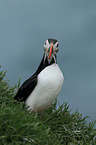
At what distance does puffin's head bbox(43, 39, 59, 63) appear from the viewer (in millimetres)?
6478

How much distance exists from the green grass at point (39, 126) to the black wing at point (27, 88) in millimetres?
188

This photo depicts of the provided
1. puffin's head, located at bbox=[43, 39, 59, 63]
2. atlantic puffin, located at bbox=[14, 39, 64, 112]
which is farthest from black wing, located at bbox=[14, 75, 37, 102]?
puffin's head, located at bbox=[43, 39, 59, 63]

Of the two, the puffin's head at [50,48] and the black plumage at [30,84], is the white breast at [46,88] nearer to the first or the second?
the black plumage at [30,84]

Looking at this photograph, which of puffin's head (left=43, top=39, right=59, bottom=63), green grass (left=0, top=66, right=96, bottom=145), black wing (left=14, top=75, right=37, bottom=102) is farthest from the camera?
black wing (left=14, top=75, right=37, bottom=102)

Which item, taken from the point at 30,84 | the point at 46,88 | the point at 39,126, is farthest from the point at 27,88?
the point at 39,126

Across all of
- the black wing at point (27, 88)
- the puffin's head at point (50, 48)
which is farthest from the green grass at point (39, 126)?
the puffin's head at point (50, 48)

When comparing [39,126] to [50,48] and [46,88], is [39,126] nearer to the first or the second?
[46,88]

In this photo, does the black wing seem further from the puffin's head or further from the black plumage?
the puffin's head

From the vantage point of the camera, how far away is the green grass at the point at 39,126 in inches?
187

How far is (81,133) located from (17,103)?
1.79 meters

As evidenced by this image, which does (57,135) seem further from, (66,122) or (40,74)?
(40,74)

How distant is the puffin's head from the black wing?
2.07 ft

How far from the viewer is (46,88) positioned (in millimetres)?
6578

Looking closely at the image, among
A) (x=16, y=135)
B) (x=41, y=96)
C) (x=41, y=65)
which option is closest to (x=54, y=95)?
(x=41, y=96)
